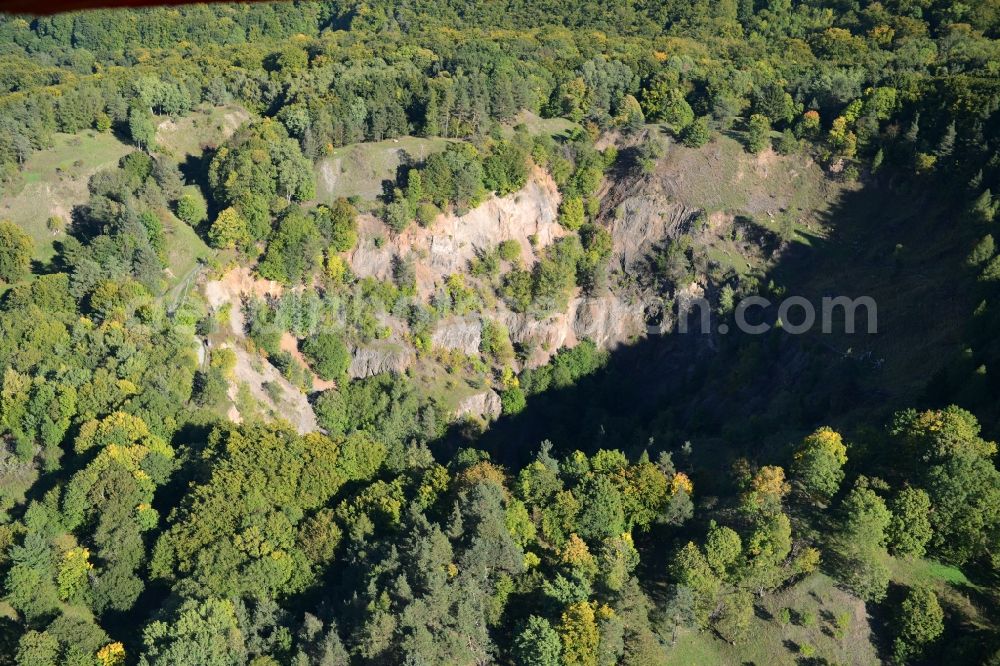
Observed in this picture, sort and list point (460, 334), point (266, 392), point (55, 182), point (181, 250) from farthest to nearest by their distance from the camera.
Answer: point (460, 334)
point (55, 182)
point (181, 250)
point (266, 392)

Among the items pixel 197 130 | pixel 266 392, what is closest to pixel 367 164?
pixel 197 130

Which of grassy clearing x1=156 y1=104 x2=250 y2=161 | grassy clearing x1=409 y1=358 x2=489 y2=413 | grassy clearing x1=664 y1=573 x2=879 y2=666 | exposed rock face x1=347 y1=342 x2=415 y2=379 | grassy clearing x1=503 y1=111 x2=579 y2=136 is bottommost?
grassy clearing x1=409 y1=358 x2=489 y2=413

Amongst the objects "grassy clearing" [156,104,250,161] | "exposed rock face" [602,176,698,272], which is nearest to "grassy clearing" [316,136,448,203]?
"grassy clearing" [156,104,250,161]

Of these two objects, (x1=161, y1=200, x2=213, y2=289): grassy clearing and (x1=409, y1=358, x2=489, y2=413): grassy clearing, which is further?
(x1=409, y1=358, x2=489, y2=413): grassy clearing

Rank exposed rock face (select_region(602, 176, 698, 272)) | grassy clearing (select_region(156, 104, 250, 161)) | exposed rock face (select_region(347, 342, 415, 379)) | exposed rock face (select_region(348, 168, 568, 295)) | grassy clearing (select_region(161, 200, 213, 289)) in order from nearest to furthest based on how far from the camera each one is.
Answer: grassy clearing (select_region(161, 200, 213, 289)) < exposed rock face (select_region(347, 342, 415, 379)) < exposed rock face (select_region(348, 168, 568, 295)) < exposed rock face (select_region(602, 176, 698, 272)) < grassy clearing (select_region(156, 104, 250, 161))

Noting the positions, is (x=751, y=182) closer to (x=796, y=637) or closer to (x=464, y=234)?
(x=464, y=234)

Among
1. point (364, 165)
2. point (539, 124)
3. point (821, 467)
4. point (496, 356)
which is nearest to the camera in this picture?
point (821, 467)

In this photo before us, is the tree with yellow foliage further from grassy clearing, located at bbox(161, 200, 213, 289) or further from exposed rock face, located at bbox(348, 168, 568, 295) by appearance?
grassy clearing, located at bbox(161, 200, 213, 289)
